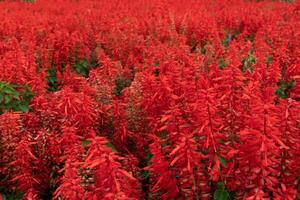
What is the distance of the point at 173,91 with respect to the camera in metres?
3.45

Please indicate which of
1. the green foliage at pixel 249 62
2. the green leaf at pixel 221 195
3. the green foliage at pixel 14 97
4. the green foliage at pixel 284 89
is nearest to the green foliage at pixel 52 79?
the green foliage at pixel 14 97

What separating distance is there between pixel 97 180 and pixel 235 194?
37.6 inches

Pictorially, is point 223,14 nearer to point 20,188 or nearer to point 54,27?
point 54,27

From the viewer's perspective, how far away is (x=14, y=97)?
428cm

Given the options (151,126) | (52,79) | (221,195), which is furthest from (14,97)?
(221,195)

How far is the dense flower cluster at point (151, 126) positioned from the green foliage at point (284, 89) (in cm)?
2

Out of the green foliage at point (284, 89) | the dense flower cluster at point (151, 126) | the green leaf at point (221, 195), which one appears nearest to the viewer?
the dense flower cluster at point (151, 126)

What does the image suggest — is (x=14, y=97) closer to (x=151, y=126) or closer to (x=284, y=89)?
(x=151, y=126)

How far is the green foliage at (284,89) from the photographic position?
→ 15.0 ft

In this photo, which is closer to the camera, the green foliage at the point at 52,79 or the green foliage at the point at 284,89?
the green foliage at the point at 284,89

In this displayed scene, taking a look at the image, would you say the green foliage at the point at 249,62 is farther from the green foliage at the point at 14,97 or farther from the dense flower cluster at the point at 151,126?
the green foliage at the point at 14,97

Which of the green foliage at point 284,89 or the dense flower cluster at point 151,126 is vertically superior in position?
the dense flower cluster at point 151,126

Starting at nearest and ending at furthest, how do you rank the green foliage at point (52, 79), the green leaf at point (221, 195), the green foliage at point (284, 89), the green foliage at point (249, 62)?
the green leaf at point (221, 195), the green foliage at point (284, 89), the green foliage at point (249, 62), the green foliage at point (52, 79)

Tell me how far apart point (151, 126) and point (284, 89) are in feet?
6.46
